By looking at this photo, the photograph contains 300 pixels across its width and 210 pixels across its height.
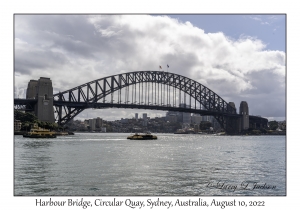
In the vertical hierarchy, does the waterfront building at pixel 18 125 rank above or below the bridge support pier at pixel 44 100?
below

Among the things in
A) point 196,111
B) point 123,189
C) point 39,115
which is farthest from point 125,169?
point 196,111

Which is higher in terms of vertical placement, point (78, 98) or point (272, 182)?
point (78, 98)

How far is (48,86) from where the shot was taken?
8175cm

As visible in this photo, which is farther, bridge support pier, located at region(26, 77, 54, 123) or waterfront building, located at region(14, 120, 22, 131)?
bridge support pier, located at region(26, 77, 54, 123)

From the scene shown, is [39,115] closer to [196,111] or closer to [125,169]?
[196,111]

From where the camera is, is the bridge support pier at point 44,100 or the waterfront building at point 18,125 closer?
the waterfront building at point 18,125

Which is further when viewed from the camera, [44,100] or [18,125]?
[44,100]

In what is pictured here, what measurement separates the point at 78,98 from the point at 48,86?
34.4 feet

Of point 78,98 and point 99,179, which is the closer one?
point 99,179

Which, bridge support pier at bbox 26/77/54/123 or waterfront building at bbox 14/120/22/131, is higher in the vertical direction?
bridge support pier at bbox 26/77/54/123

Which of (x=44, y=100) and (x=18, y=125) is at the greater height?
(x=44, y=100)
